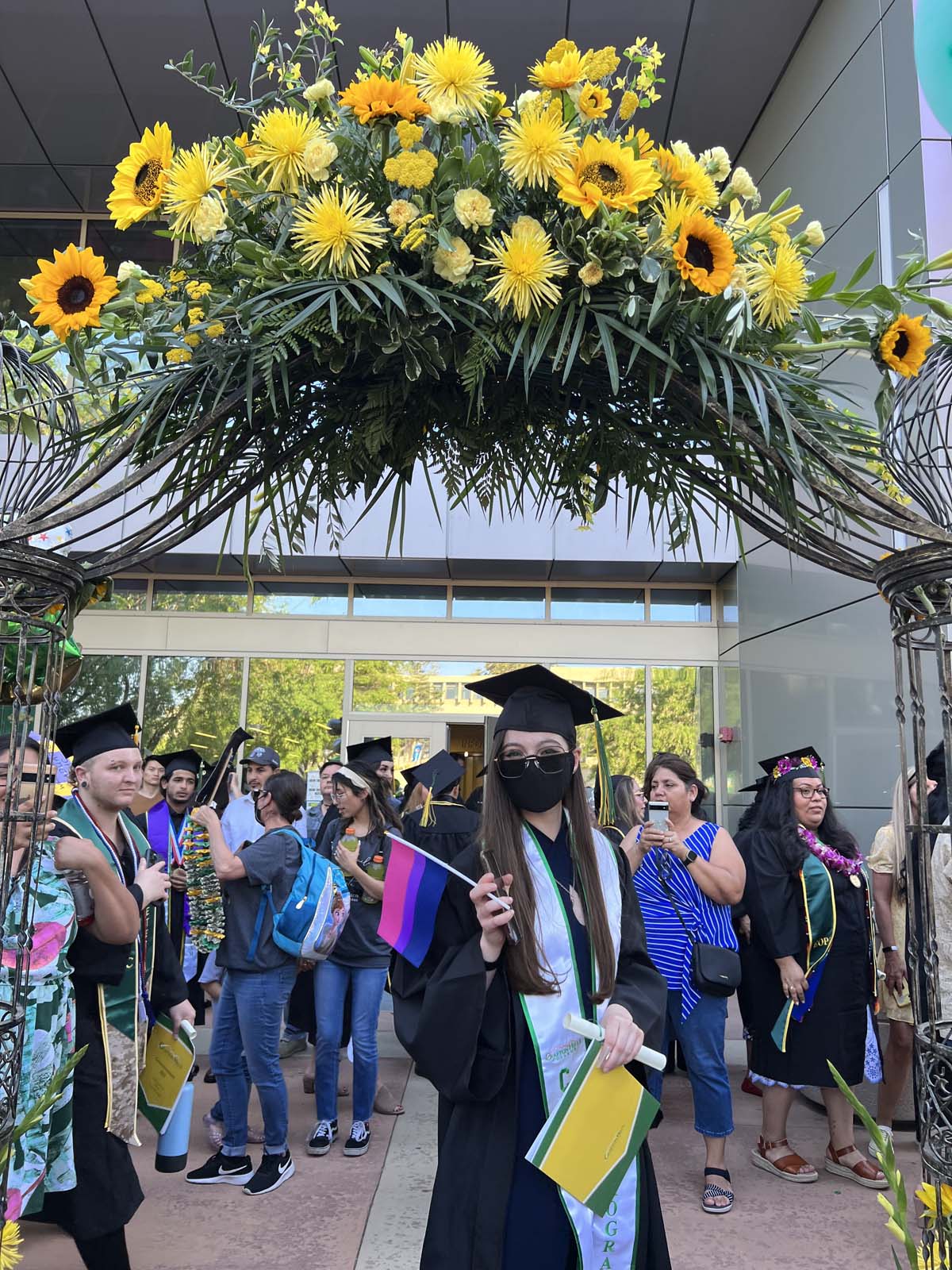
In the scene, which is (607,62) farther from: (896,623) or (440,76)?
(896,623)

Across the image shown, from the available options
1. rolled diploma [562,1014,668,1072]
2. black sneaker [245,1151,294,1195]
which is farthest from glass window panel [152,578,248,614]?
rolled diploma [562,1014,668,1072]

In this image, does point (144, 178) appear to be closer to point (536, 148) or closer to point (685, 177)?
point (536, 148)

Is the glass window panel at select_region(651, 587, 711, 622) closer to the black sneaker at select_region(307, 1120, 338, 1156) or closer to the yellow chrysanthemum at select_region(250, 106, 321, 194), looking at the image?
the black sneaker at select_region(307, 1120, 338, 1156)

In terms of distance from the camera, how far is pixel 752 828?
5.57m

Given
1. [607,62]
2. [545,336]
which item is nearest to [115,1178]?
[545,336]

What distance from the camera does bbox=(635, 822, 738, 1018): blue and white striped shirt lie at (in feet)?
15.4

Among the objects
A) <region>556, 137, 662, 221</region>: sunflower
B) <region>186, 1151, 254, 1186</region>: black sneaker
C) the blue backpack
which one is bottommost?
<region>186, 1151, 254, 1186</region>: black sneaker

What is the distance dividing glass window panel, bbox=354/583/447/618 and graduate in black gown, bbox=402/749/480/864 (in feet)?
21.9

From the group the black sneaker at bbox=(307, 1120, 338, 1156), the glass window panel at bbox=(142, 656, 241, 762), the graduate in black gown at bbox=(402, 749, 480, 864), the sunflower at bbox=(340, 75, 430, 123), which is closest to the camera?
the sunflower at bbox=(340, 75, 430, 123)

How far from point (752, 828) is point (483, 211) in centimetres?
417

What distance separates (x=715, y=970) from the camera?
14.8 feet

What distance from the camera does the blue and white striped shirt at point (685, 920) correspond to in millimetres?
4695

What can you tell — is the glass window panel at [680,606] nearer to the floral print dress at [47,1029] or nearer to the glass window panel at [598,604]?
the glass window panel at [598,604]

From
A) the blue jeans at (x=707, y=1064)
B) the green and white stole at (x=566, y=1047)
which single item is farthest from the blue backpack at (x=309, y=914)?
the green and white stole at (x=566, y=1047)
